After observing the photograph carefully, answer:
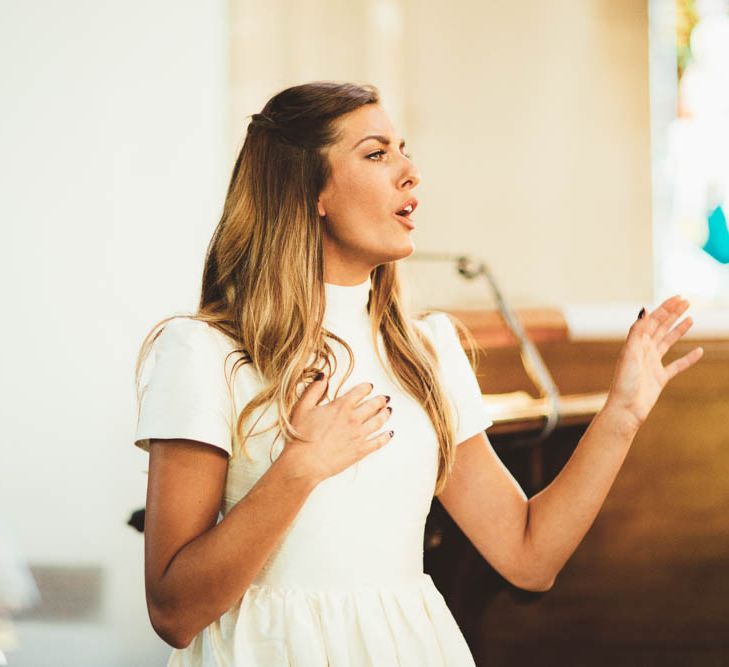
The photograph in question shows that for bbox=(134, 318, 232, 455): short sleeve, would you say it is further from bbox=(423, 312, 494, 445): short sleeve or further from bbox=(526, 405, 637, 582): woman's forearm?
bbox=(526, 405, 637, 582): woman's forearm

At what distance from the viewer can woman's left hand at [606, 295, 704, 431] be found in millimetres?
1442

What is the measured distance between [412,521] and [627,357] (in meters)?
0.39

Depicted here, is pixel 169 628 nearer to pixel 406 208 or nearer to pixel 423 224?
pixel 406 208

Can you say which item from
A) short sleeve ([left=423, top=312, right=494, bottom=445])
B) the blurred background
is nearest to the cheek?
short sleeve ([left=423, top=312, right=494, bottom=445])

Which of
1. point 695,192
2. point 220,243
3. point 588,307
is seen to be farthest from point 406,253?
point 695,192

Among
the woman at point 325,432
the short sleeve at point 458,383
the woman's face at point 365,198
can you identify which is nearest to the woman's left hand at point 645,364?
the woman at point 325,432

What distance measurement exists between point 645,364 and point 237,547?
64 centimetres

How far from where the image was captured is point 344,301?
1539mm

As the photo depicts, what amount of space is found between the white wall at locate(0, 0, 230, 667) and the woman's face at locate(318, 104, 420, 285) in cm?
204

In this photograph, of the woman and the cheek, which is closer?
the woman

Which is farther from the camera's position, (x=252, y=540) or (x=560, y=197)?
(x=560, y=197)

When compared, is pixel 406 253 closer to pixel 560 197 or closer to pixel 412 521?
pixel 412 521

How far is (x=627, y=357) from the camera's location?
4.77ft

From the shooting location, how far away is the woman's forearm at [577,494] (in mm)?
1449
